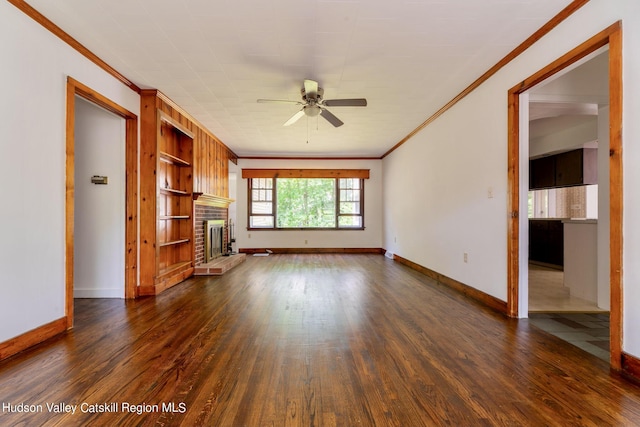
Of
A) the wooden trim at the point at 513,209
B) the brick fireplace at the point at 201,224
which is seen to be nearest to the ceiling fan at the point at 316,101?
the wooden trim at the point at 513,209

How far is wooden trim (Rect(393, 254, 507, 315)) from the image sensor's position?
3.06 m

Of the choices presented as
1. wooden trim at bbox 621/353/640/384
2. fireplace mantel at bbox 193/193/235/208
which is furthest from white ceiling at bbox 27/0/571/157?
wooden trim at bbox 621/353/640/384

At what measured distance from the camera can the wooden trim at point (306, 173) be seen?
7863mm

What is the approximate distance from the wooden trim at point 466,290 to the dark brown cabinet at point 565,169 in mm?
3502

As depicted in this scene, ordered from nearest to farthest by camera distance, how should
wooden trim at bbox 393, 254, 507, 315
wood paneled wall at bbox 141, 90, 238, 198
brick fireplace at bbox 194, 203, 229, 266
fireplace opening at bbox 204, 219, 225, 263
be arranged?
wooden trim at bbox 393, 254, 507, 315 < wood paneled wall at bbox 141, 90, 238, 198 < brick fireplace at bbox 194, 203, 229, 266 < fireplace opening at bbox 204, 219, 225, 263

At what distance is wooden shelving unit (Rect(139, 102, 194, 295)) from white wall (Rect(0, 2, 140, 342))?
1.16 m

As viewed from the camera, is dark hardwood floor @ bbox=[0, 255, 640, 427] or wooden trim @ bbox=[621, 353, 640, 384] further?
wooden trim @ bbox=[621, 353, 640, 384]

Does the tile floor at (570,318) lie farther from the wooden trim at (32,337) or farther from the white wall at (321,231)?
the white wall at (321,231)

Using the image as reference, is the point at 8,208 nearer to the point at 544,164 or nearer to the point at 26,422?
the point at 26,422

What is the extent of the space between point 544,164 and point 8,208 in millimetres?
8256

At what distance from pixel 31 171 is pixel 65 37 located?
1182mm

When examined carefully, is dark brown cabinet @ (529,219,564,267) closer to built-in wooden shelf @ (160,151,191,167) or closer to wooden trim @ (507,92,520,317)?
wooden trim @ (507,92,520,317)

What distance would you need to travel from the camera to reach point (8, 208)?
2096 millimetres

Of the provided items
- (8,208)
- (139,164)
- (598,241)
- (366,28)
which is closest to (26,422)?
(8,208)
